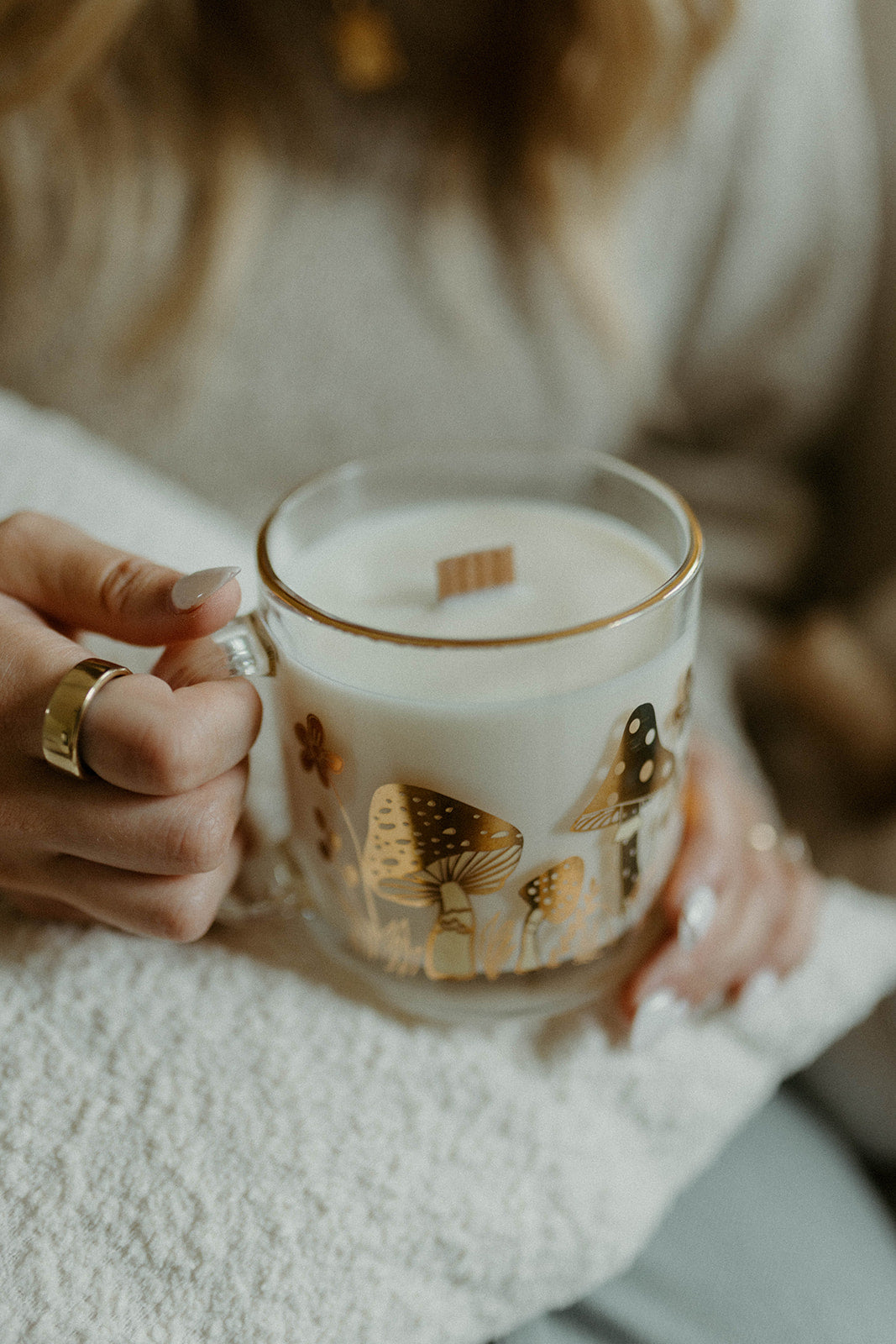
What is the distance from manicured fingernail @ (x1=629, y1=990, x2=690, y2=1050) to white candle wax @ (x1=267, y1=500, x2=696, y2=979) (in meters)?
0.06

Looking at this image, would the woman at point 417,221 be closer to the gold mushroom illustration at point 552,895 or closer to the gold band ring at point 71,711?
the gold mushroom illustration at point 552,895

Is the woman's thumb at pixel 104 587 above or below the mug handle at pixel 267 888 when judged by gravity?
above

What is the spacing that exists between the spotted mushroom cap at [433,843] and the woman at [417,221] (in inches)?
15.4

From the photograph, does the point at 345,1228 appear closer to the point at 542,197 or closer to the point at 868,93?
the point at 542,197

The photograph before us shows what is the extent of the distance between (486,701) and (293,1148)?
0.23 m

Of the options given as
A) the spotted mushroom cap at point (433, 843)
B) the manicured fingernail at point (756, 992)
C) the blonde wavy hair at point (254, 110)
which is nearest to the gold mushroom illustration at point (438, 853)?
the spotted mushroom cap at point (433, 843)

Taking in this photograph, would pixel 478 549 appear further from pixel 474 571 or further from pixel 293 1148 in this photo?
pixel 293 1148

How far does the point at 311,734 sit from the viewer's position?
1.40ft

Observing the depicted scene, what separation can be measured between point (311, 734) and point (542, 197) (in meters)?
0.68

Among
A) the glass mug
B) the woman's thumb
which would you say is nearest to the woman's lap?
the glass mug

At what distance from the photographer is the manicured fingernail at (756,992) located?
58 cm

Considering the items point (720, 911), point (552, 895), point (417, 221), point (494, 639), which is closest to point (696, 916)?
point (720, 911)

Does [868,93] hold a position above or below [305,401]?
above

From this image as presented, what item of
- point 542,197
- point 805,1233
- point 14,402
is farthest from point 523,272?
point 805,1233
